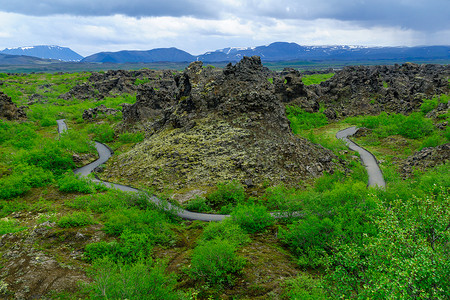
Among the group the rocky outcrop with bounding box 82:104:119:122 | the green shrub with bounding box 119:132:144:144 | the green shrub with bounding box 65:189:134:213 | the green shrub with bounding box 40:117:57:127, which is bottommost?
the green shrub with bounding box 65:189:134:213

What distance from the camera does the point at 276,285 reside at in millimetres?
20172

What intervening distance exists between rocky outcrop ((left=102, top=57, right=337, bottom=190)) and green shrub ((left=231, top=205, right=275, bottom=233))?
36.9 ft

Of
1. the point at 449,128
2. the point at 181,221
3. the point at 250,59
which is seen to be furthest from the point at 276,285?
the point at 449,128

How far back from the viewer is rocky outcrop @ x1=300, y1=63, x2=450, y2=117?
101688 millimetres

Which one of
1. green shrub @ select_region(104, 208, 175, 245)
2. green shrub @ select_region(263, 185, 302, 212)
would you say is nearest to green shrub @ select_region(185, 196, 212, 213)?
green shrub @ select_region(104, 208, 175, 245)

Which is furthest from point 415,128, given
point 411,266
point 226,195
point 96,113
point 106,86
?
point 106,86

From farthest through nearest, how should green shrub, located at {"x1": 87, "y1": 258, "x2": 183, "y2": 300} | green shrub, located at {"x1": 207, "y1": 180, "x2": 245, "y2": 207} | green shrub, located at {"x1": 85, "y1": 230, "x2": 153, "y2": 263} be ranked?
green shrub, located at {"x1": 207, "y1": 180, "x2": 245, "y2": 207}
green shrub, located at {"x1": 85, "y1": 230, "x2": 153, "y2": 263}
green shrub, located at {"x1": 87, "y1": 258, "x2": 183, "y2": 300}

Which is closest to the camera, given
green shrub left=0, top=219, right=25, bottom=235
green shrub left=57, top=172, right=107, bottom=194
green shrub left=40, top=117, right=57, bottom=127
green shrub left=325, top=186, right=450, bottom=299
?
green shrub left=325, top=186, right=450, bottom=299

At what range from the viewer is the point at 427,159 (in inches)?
1922

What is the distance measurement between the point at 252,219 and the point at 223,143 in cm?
2018

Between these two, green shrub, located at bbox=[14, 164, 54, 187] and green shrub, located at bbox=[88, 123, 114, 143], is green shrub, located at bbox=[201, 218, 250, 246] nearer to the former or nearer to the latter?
green shrub, located at bbox=[14, 164, 54, 187]

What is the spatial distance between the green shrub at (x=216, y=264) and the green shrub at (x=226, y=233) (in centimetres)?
340

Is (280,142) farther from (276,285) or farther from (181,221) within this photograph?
(276,285)

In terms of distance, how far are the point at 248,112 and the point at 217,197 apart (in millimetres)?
19933
